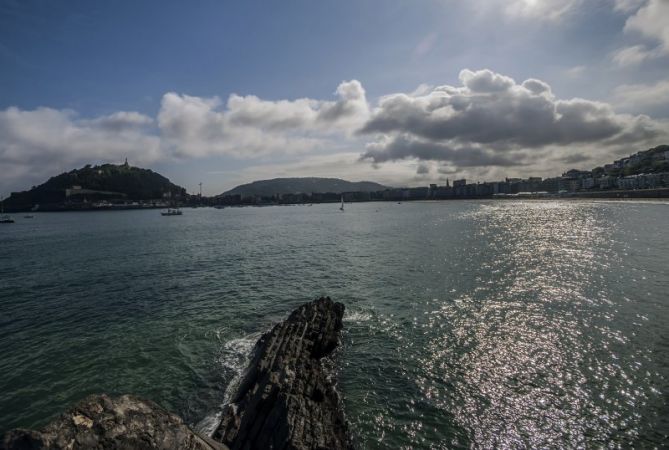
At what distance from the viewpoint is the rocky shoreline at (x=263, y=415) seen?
5793 millimetres

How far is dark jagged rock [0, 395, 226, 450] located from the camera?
5.40 meters

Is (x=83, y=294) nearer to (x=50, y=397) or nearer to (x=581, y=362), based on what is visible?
(x=50, y=397)

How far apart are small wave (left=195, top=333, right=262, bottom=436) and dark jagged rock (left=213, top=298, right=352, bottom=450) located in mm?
940

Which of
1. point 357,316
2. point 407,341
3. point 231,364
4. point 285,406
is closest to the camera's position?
point 285,406

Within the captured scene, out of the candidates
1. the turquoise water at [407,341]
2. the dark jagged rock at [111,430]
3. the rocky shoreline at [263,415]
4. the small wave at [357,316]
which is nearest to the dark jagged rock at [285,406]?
the rocky shoreline at [263,415]

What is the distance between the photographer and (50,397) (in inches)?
582

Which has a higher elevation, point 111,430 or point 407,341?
point 111,430

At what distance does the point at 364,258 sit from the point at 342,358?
3038cm

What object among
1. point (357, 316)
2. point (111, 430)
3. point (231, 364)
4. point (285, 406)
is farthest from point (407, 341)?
point (111, 430)

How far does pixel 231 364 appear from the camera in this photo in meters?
17.8

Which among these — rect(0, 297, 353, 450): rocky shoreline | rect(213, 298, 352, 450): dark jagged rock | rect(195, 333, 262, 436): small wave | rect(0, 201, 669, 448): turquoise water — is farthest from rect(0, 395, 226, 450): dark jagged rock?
rect(0, 201, 669, 448): turquoise water

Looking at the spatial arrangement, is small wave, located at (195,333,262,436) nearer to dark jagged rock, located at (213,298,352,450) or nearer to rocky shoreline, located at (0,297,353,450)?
rocky shoreline, located at (0,297,353,450)

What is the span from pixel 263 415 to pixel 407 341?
35.7 feet

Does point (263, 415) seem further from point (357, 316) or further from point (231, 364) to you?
point (357, 316)
